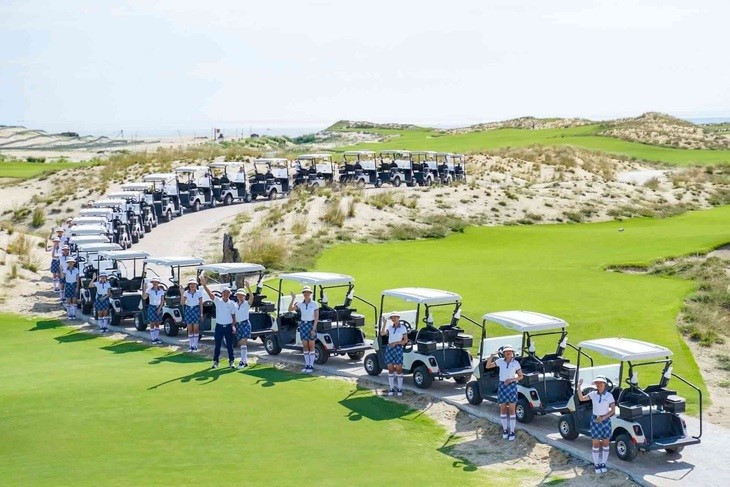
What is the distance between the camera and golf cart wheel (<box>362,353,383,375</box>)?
20.5 m

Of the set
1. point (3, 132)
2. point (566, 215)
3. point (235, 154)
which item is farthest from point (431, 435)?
point (3, 132)

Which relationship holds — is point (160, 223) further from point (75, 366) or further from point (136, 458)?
point (136, 458)

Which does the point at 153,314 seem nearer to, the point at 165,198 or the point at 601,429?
the point at 601,429

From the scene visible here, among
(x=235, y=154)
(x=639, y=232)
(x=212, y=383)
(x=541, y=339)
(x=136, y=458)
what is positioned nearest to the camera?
(x=136, y=458)

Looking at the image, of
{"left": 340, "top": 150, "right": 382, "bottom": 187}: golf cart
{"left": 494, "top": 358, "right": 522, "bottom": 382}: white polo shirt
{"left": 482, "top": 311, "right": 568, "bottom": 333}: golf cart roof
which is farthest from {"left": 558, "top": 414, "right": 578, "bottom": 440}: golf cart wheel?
{"left": 340, "top": 150, "right": 382, "bottom": 187}: golf cart

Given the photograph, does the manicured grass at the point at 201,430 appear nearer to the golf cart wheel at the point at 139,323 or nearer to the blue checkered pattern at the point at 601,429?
the blue checkered pattern at the point at 601,429

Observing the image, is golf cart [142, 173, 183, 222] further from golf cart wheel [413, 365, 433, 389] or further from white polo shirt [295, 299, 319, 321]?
golf cart wheel [413, 365, 433, 389]

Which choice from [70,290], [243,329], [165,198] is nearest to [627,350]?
[243,329]

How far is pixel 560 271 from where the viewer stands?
33469mm

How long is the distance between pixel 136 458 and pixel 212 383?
4.80 metres

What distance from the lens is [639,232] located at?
4528cm

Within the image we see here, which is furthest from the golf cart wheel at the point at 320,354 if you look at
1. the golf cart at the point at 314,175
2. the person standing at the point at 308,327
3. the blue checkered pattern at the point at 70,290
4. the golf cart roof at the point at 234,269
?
the golf cart at the point at 314,175

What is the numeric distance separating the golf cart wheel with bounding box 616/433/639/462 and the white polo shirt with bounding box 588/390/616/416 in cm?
58

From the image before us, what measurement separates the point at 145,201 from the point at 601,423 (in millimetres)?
31649
